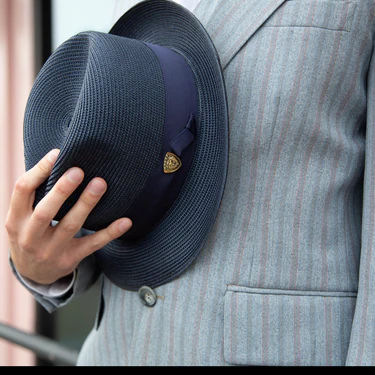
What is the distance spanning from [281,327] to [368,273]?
140mm

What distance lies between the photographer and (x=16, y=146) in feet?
7.49

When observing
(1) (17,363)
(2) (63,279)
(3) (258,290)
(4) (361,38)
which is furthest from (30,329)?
(4) (361,38)

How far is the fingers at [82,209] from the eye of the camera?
27.6 inches

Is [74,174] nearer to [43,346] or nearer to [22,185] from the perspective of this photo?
[22,185]

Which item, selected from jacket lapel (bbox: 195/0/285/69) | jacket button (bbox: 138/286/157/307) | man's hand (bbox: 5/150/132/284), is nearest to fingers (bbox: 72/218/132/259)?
man's hand (bbox: 5/150/132/284)

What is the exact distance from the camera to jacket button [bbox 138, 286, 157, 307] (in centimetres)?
81

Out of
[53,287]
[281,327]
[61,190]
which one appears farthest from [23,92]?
[281,327]

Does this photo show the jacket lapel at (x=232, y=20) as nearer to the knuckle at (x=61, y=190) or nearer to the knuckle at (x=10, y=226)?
the knuckle at (x=61, y=190)

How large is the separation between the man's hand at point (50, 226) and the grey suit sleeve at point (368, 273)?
0.33 metres

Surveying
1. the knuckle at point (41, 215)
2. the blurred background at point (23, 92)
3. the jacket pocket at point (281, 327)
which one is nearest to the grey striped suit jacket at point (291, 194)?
the jacket pocket at point (281, 327)

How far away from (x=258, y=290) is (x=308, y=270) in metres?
0.08

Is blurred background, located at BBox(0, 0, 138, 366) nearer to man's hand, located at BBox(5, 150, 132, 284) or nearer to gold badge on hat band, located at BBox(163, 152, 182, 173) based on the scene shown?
man's hand, located at BBox(5, 150, 132, 284)

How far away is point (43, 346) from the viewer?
175 cm

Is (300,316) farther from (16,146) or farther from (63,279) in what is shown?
(16,146)
